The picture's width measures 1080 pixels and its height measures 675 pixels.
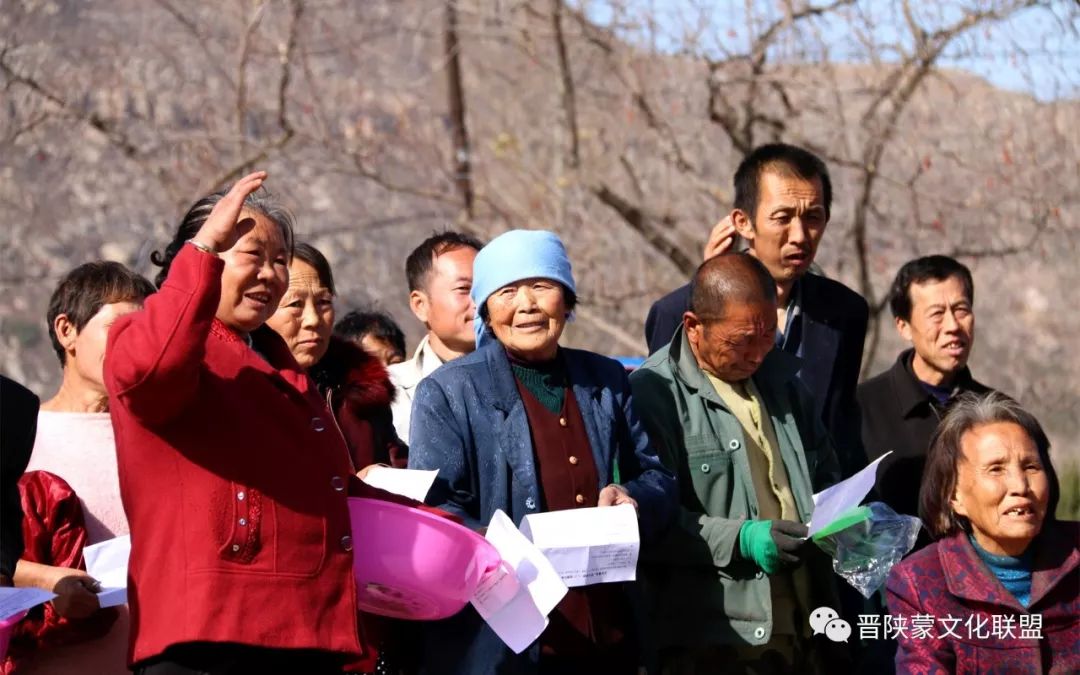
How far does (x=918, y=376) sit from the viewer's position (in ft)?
18.5

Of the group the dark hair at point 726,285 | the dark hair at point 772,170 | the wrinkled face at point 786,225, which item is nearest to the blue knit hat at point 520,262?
the dark hair at point 726,285

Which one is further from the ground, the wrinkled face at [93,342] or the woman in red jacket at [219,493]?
the wrinkled face at [93,342]

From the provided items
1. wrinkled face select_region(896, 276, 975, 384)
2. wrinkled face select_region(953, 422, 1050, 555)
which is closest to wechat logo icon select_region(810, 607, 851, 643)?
wrinkled face select_region(953, 422, 1050, 555)

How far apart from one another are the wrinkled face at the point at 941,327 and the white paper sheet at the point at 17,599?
3424 millimetres

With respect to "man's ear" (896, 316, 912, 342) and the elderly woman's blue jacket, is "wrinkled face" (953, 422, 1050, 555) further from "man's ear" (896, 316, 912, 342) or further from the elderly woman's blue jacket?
"man's ear" (896, 316, 912, 342)

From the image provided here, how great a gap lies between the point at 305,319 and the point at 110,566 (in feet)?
3.92

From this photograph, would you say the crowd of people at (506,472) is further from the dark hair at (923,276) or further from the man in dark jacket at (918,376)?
the dark hair at (923,276)

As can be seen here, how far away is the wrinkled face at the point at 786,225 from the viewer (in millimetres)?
4887

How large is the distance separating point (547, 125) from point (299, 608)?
23.8 ft

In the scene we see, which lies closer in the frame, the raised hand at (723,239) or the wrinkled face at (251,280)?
the wrinkled face at (251,280)

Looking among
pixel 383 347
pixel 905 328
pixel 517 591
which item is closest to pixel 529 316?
pixel 517 591

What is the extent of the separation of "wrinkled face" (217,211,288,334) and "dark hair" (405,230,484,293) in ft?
5.64

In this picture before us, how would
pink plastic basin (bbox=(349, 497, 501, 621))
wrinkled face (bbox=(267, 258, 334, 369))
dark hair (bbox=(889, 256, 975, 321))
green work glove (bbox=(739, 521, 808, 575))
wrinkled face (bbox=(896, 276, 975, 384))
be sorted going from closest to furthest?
pink plastic basin (bbox=(349, 497, 501, 621))
green work glove (bbox=(739, 521, 808, 575))
wrinkled face (bbox=(267, 258, 334, 369))
wrinkled face (bbox=(896, 276, 975, 384))
dark hair (bbox=(889, 256, 975, 321))

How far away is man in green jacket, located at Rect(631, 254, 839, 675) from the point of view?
4137 millimetres
